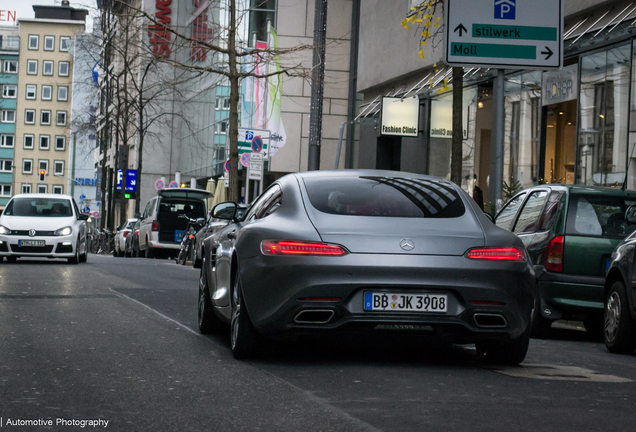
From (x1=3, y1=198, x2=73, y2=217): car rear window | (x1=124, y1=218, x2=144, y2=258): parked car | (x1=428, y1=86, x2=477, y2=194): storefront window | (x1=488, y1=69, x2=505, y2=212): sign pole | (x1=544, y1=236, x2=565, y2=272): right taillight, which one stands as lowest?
(x1=124, y1=218, x2=144, y2=258): parked car

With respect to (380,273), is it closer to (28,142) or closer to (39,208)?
(39,208)

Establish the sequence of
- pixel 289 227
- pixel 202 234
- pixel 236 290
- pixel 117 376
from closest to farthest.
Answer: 1. pixel 117 376
2. pixel 289 227
3. pixel 236 290
4. pixel 202 234

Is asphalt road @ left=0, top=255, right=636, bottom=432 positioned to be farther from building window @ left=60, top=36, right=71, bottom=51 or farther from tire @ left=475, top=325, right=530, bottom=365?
building window @ left=60, top=36, right=71, bottom=51

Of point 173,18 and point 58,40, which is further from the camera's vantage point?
point 58,40

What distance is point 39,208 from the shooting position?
77.7ft

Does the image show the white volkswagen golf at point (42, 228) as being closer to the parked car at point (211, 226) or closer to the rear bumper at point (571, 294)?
the parked car at point (211, 226)

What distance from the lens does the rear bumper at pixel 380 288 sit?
677 cm

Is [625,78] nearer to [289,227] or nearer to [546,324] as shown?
[546,324]

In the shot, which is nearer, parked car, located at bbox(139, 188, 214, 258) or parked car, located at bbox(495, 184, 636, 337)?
parked car, located at bbox(495, 184, 636, 337)

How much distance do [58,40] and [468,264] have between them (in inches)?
5259

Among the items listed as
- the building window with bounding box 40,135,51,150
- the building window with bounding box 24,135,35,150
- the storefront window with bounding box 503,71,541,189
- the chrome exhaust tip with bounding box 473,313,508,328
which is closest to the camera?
A: the chrome exhaust tip with bounding box 473,313,508,328

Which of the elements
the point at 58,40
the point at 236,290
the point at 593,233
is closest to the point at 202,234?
the point at 593,233

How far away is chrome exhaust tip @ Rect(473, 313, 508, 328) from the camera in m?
6.90

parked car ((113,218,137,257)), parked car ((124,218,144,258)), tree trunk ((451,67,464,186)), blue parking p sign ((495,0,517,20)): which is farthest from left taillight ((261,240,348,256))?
parked car ((113,218,137,257))
